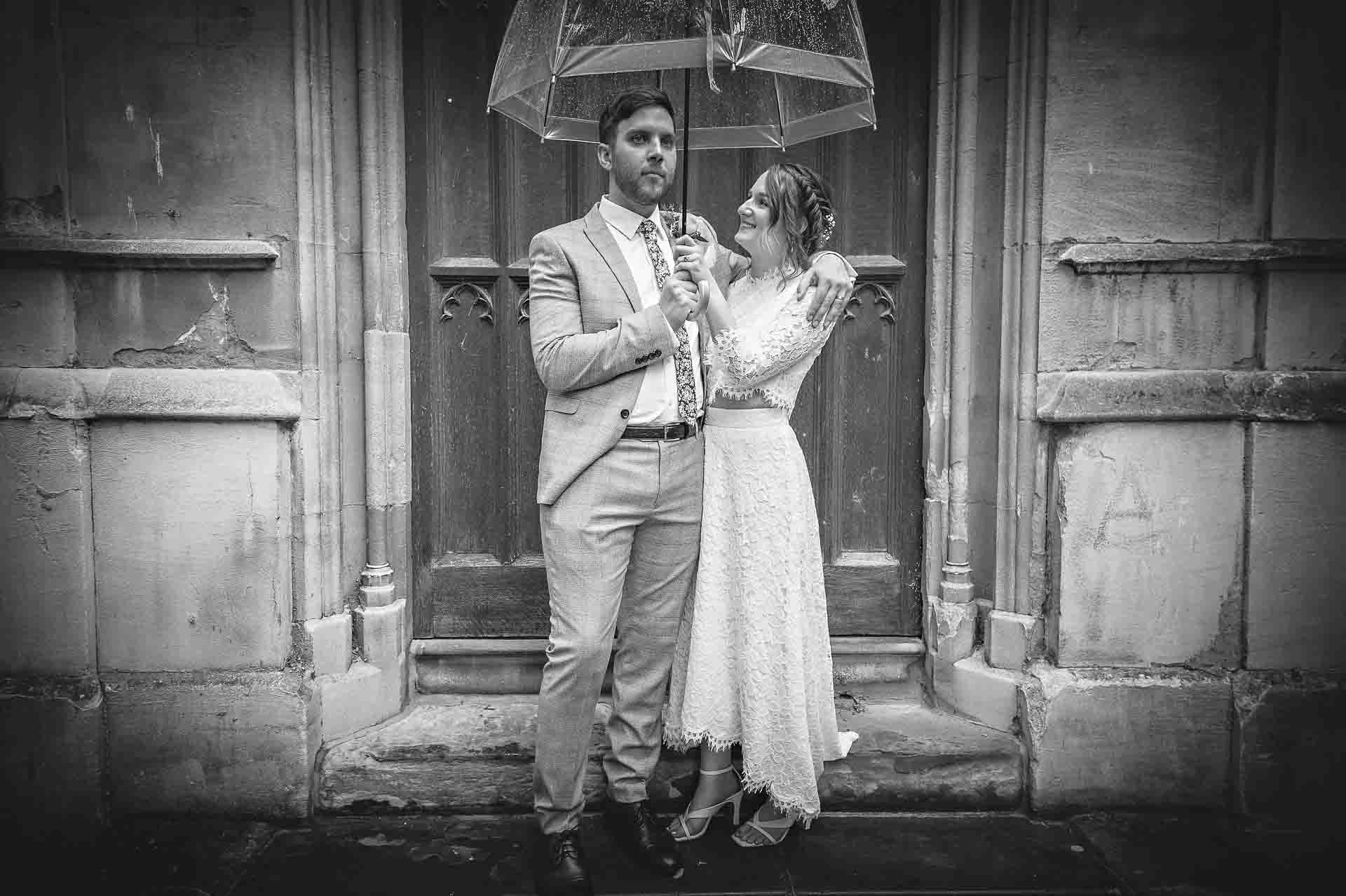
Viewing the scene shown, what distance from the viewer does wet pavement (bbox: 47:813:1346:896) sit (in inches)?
109

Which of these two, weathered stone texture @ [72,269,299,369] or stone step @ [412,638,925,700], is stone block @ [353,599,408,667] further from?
weathered stone texture @ [72,269,299,369]

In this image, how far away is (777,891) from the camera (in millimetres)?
2738

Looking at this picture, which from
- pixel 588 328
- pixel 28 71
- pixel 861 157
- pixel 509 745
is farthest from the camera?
pixel 861 157

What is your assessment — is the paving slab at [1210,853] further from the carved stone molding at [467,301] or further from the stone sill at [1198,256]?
the carved stone molding at [467,301]

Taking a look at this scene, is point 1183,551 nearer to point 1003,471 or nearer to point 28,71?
point 1003,471

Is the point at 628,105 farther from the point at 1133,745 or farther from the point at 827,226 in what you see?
the point at 1133,745

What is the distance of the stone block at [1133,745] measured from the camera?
3.21m

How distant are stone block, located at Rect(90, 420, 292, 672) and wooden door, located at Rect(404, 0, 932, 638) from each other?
575 millimetres

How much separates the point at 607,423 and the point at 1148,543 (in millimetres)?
1936

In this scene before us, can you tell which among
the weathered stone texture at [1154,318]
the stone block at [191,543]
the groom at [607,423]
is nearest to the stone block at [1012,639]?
the weathered stone texture at [1154,318]

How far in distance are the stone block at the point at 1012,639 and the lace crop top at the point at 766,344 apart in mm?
1188

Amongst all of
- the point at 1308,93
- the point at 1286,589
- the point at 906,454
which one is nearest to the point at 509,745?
the point at 906,454

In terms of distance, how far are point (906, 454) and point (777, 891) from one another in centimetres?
166

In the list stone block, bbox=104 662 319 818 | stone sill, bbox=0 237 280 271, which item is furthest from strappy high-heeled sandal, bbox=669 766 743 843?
stone sill, bbox=0 237 280 271
